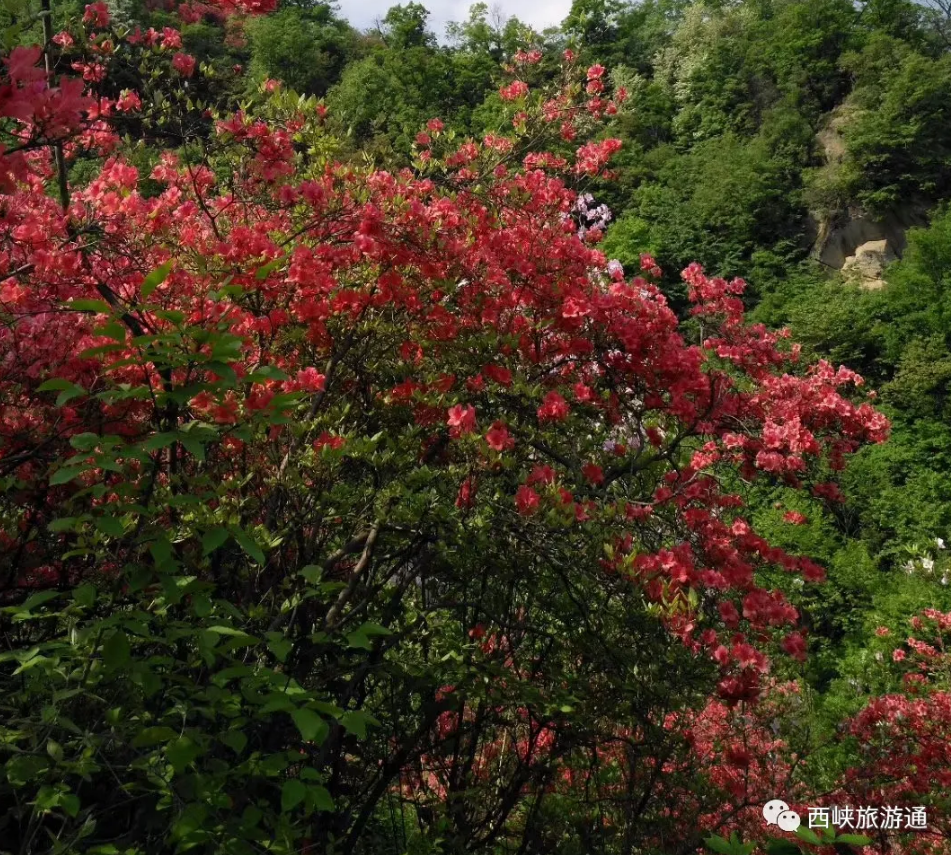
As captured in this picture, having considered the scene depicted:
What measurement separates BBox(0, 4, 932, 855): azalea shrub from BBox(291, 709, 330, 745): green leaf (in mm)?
403

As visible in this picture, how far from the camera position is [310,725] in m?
1.46

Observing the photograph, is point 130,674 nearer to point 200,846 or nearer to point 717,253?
point 200,846

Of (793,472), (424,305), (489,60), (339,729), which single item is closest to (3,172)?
(424,305)

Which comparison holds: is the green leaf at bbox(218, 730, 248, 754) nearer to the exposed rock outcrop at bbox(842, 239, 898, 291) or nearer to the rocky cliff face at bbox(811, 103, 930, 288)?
the exposed rock outcrop at bbox(842, 239, 898, 291)

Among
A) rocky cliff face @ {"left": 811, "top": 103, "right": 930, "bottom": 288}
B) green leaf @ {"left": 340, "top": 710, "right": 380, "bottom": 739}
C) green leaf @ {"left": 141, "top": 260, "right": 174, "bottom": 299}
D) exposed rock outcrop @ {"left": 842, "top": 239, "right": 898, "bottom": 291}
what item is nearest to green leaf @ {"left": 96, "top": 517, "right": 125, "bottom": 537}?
green leaf @ {"left": 141, "top": 260, "right": 174, "bottom": 299}

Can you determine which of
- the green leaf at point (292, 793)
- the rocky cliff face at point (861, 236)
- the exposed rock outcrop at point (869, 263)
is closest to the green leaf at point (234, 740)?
the green leaf at point (292, 793)

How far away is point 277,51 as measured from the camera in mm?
32812

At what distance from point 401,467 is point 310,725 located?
1.46 m

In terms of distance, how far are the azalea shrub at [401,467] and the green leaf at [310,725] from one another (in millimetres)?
403

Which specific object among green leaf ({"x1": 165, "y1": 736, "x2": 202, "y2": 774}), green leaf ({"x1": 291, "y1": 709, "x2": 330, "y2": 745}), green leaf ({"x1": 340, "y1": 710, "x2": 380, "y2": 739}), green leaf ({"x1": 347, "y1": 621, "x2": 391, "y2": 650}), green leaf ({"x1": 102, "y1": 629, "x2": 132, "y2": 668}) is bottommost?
green leaf ({"x1": 165, "y1": 736, "x2": 202, "y2": 774})

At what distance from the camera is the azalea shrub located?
8.19 ft

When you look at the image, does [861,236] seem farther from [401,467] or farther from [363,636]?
[363,636]

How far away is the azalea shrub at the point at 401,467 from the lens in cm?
250

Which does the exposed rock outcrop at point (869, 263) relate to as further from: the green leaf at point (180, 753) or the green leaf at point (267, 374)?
the green leaf at point (180, 753)
